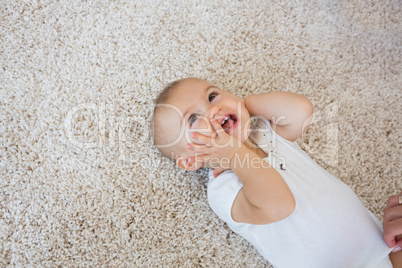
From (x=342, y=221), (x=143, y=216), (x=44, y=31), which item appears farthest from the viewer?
(x=44, y=31)

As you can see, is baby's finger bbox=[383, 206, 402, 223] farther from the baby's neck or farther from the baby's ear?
the baby's ear

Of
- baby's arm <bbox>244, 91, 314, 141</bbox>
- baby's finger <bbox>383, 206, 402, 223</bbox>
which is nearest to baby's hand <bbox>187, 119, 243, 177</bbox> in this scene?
baby's arm <bbox>244, 91, 314, 141</bbox>

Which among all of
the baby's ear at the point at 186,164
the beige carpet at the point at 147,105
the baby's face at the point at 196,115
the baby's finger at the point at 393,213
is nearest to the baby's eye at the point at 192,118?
the baby's face at the point at 196,115

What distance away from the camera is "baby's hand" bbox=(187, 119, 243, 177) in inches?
36.4

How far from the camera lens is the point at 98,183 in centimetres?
108

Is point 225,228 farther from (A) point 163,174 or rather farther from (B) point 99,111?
(B) point 99,111

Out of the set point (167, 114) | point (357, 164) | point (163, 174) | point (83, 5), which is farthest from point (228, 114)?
point (83, 5)

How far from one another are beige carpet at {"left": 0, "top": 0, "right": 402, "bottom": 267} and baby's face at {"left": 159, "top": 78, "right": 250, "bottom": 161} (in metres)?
0.18

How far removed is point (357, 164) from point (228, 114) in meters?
0.53

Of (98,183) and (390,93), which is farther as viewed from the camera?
(390,93)

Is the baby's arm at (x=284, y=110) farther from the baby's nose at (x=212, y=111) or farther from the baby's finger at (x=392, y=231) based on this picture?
the baby's finger at (x=392, y=231)

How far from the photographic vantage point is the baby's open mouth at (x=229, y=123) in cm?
98

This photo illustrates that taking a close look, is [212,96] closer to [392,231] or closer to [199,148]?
[199,148]

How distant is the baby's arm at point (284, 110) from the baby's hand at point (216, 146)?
152 millimetres
